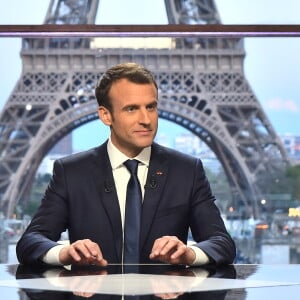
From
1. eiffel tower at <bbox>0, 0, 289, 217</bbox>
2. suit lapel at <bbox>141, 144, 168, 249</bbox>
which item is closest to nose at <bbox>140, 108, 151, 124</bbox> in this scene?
suit lapel at <bbox>141, 144, 168, 249</bbox>

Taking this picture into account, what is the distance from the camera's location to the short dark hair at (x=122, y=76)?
1.29m

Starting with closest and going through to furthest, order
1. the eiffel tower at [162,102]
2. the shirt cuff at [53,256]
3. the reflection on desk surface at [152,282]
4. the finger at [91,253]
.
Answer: the reflection on desk surface at [152,282]
the finger at [91,253]
the shirt cuff at [53,256]
the eiffel tower at [162,102]

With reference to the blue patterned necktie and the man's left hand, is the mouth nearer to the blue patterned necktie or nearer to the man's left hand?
the blue patterned necktie

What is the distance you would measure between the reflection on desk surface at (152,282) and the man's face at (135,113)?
226 mm

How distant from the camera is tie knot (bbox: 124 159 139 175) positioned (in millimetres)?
1313

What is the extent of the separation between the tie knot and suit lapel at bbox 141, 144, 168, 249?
0.03 m

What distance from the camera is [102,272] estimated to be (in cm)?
105

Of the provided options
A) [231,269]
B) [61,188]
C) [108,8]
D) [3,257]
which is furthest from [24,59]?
[231,269]

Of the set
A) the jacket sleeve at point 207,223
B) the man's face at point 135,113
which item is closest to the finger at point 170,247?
the jacket sleeve at point 207,223

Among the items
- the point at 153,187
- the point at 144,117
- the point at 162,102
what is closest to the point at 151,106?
the point at 144,117

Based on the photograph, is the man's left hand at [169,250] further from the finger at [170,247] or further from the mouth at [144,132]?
the mouth at [144,132]

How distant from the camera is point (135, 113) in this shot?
1271 millimetres

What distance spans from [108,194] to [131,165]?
2.5 inches

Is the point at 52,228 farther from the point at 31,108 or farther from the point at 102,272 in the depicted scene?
the point at 31,108
